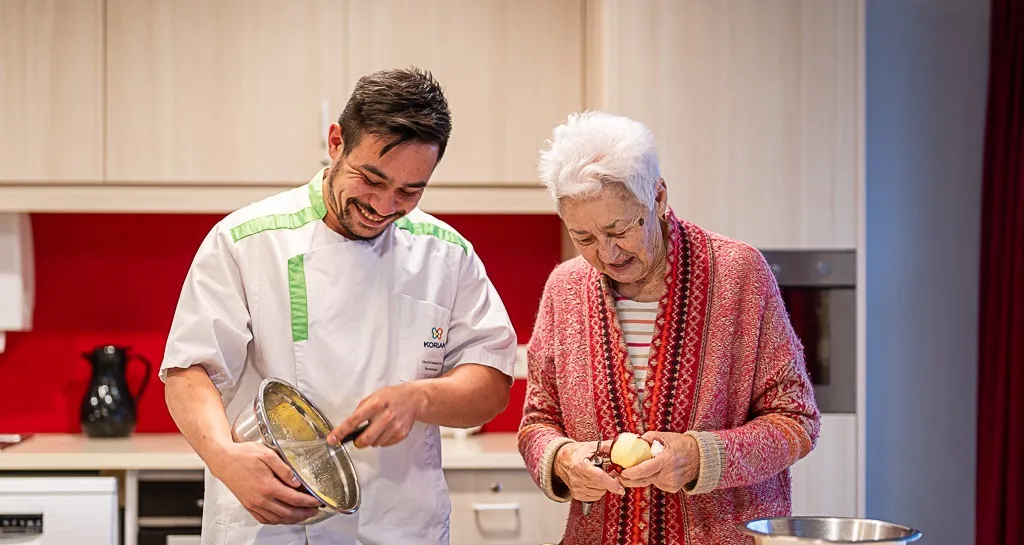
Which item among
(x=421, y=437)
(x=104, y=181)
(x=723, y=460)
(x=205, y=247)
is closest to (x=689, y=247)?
(x=723, y=460)

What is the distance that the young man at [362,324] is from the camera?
1506 millimetres

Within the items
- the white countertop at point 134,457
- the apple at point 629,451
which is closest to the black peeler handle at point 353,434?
the apple at point 629,451

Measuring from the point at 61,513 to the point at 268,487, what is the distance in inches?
62.2

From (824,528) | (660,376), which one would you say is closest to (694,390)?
(660,376)

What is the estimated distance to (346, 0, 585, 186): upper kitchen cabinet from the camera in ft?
9.48

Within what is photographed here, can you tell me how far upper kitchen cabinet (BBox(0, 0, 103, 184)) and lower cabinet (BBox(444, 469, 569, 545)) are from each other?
50.4 inches

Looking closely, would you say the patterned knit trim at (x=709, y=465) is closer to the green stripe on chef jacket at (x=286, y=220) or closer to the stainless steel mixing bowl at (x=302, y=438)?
the stainless steel mixing bowl at (x=302, y=438)

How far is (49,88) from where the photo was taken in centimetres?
285

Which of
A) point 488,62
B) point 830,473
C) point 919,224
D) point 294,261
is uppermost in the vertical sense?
point 488,62

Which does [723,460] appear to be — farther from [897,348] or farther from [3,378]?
[3,378]

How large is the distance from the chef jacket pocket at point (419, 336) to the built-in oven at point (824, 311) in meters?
1.26

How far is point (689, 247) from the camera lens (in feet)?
5.34

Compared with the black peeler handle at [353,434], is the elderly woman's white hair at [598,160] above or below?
above

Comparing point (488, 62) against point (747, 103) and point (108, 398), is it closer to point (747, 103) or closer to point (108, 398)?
point (747, 103)
